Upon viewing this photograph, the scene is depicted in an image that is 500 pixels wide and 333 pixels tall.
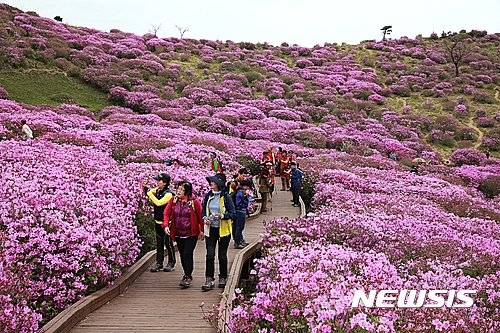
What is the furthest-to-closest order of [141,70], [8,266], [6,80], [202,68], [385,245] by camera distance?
[202,68], [141,70], [6,80], [385,245], [8,266]

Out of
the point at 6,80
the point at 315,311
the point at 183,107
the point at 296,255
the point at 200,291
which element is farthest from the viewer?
the point at 183,107

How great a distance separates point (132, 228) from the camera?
29.4 ft

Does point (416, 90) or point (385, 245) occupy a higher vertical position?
point (416, 90)

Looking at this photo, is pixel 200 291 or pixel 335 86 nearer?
pixel 200 291

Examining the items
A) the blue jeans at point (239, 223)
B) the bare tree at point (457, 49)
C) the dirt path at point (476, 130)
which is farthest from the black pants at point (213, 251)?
the bare tree at point (457, 49)

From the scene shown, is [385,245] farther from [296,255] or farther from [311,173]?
[311,173]

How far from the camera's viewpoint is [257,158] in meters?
20.5

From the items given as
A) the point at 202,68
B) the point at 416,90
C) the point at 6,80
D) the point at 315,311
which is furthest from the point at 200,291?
the point at 416,90

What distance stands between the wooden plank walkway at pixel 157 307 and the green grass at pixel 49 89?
23365 millimetres

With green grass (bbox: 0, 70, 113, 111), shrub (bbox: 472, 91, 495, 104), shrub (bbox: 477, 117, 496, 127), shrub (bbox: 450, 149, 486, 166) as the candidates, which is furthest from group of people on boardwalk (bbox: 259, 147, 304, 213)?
shrub (bbox: 472, 91, 495, 104)

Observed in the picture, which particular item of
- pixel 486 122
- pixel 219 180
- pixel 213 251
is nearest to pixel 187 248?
pixel 213 251

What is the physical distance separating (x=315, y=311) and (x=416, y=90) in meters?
46.7

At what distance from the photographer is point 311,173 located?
18.2m

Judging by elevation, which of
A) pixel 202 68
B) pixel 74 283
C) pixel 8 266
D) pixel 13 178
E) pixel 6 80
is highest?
pixel 202 68
